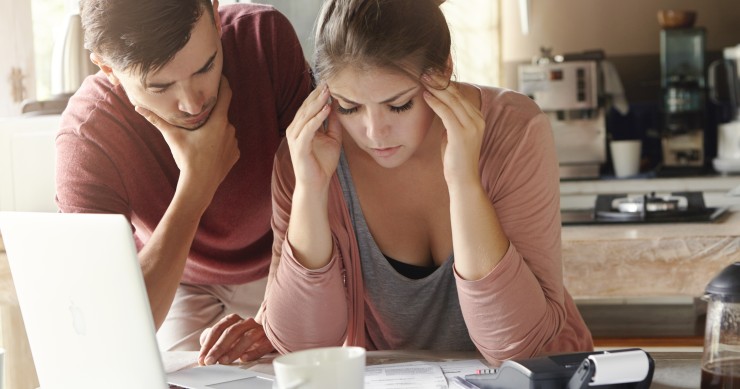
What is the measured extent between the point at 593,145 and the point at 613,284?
1.73 m

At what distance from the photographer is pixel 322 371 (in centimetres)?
91

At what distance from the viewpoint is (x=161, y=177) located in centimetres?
187

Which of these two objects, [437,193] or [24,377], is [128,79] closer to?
[437,193]

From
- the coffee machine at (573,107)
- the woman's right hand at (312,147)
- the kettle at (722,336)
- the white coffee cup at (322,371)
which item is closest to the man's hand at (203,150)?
the woman's right hand at (312,147)

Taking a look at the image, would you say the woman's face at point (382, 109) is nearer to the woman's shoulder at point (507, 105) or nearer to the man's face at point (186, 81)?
the woman's shoulder at point (507, 105)

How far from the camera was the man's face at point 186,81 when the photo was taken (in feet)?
5.07

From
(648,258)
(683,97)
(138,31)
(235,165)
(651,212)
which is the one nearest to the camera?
(138,31)

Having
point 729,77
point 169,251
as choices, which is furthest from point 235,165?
point 729,77

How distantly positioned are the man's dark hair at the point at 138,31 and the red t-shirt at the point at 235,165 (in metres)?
0.27

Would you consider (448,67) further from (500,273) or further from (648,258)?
(648,258)

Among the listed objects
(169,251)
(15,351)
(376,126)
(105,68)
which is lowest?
(15,351)

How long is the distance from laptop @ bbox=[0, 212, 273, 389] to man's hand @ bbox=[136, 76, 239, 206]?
0.61 metres

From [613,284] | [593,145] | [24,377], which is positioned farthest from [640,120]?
Answer: [24,377]

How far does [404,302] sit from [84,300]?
2.09ft
